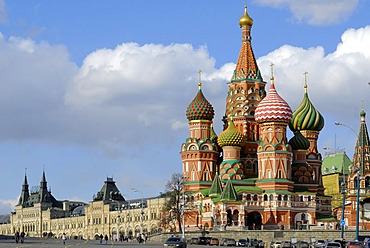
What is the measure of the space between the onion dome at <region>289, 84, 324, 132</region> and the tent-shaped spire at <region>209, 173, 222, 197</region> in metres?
15.8

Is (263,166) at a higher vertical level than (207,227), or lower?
higher

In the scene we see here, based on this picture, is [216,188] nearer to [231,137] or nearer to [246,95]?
[231,137]

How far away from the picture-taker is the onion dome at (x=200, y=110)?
111 meters

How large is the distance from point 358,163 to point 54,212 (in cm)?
10424

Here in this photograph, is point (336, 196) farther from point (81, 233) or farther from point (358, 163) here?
point (81, 233)

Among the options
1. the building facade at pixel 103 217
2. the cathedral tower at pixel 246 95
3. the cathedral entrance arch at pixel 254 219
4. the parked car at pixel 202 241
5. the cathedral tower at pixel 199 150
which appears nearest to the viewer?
the parked car at pixel 202 241

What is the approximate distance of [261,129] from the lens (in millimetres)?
106312

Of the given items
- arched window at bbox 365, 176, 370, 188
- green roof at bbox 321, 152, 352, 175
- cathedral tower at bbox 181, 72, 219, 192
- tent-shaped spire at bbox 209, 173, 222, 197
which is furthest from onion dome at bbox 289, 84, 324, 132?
green roof at bbox 321, 152, 352, 175

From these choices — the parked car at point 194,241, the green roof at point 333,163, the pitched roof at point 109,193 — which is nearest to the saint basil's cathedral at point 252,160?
the parked car at point 194,241

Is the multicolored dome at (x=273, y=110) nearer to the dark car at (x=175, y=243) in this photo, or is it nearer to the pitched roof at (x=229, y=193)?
the pitched roof at (x=229, y=193)

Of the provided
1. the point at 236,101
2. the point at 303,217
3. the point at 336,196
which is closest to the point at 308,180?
the point at 303,217

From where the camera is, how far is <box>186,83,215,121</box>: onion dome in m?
111

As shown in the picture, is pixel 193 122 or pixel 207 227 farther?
pixel 193 122

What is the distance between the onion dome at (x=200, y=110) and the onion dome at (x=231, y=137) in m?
4.53
